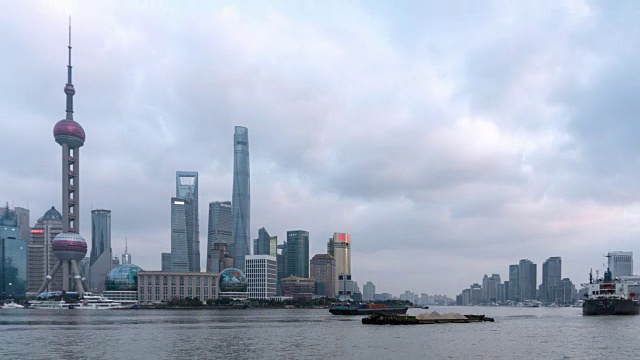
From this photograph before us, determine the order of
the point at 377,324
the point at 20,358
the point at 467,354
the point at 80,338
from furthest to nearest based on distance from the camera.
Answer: the point at 377,324
the point at 80,338
the point at 467,354
the point at 20,358

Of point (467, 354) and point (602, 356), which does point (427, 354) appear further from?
point (602, 356)

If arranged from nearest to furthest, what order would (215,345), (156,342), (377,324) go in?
(215,345) → (156,342) → (377,324)

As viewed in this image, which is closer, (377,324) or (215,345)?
(215,345)

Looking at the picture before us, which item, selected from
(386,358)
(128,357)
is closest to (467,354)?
(386,358)

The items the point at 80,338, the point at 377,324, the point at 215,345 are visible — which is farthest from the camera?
the point at 377,324

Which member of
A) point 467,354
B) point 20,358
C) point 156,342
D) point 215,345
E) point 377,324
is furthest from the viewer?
point 377,324

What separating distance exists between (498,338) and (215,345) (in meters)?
58.6

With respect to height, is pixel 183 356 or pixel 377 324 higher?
pixel 183 356

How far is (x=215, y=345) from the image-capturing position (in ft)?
333

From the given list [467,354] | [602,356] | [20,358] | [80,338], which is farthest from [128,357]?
[602,356]

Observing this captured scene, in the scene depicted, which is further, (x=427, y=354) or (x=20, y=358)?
(x=427, y=354)

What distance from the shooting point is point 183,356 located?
8456 cm

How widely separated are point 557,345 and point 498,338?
18.6 metres

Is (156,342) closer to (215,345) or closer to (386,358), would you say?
(215,345)
